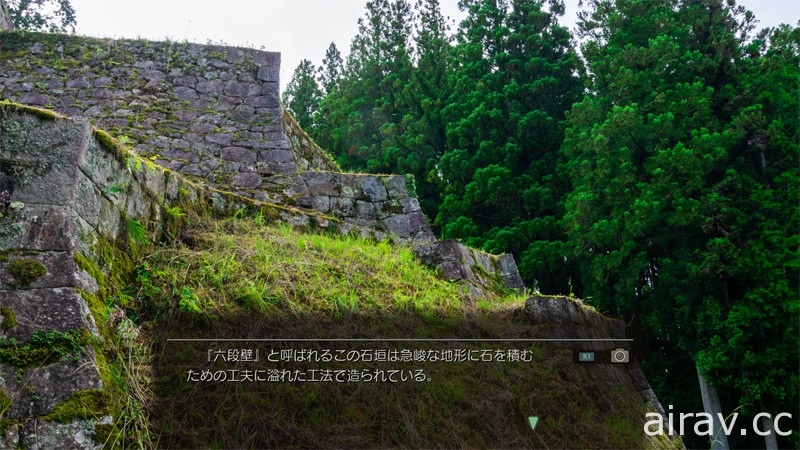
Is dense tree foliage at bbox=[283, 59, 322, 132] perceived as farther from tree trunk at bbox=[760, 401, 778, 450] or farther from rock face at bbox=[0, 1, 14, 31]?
tree trunk at bbox=[760, 401, 778, 450]

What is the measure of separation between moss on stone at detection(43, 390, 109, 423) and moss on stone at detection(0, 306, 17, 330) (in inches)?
18.4

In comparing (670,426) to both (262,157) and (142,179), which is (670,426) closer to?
(142,179)

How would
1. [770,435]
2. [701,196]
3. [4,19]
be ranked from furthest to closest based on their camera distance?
[701,196], [770,435], [4,19]

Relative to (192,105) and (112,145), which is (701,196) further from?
(112,145)

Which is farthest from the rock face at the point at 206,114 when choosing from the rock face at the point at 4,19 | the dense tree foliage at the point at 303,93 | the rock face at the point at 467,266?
the dense tree foliage at the point at 303,93

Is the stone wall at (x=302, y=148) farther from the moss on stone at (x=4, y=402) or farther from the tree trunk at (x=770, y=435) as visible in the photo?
the tree trunk at (x=770, y=435)

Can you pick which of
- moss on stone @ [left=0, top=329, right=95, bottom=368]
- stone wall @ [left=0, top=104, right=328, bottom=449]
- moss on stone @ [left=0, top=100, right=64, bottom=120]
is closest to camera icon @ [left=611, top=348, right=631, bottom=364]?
stone wall @ [left=0, top=104, right=328, bottom=449]

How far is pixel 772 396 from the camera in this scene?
1006 centimetres

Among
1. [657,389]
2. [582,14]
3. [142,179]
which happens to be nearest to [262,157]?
[142,179]

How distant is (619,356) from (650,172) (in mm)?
6955

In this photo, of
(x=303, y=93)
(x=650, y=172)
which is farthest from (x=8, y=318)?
(x=303, y=93)

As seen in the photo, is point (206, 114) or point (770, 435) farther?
point (770, 435)

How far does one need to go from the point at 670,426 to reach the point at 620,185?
6.94 meters

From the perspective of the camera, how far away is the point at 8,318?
3018mm
